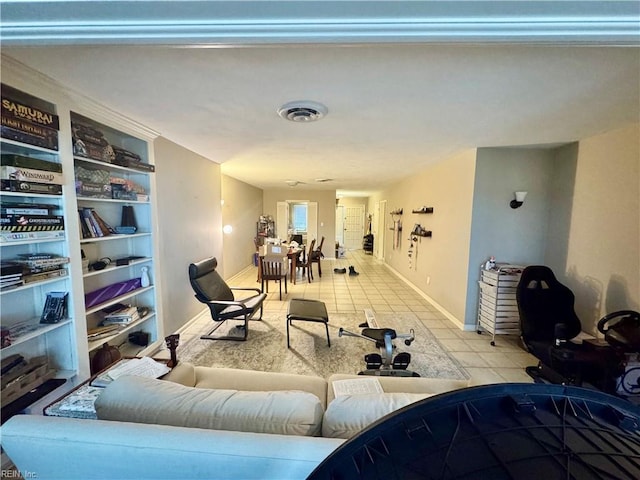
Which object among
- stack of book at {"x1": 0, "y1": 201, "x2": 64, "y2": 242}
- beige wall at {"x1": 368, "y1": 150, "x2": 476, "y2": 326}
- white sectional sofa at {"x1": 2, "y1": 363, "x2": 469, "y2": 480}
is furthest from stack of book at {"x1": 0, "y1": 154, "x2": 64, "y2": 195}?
beige wall at {"x1": 368, "y1": 150, "x2": 476, "y2": 326}

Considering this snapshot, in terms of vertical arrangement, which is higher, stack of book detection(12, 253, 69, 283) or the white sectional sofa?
stack of book detection(12, 253, 69, 283)

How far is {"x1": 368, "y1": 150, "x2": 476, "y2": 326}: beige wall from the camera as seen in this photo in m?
3.35

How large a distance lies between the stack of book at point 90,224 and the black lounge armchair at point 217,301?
0.99 metres

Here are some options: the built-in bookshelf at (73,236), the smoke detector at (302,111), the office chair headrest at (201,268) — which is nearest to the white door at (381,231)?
the office chair headrest at (201,268)

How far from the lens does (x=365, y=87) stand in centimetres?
162

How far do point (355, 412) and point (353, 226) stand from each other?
10.4 metres

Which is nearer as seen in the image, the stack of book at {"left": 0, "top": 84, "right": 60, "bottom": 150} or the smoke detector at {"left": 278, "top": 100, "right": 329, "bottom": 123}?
the stack of book at {"left": 0, "top": 84, "right": 60, "bottom": 150}

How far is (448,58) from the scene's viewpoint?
1.31 metres

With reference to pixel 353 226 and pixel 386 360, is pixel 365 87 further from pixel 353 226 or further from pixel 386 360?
pixel 353 226

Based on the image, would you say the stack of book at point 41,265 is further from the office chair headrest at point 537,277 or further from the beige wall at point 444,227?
the beige wall at point 444,227

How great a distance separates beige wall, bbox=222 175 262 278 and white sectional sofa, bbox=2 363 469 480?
446cm

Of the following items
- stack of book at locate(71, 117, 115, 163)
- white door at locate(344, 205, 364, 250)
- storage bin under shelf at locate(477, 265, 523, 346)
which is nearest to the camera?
stack of book at locate(71, 117, 115, 163)

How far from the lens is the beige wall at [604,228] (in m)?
2.18

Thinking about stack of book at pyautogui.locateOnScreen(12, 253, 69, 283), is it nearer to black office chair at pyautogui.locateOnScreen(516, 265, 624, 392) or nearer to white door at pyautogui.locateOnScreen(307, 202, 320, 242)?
black office chair at pyautogui.locateOnScreen(516, 265, 624, 392)
